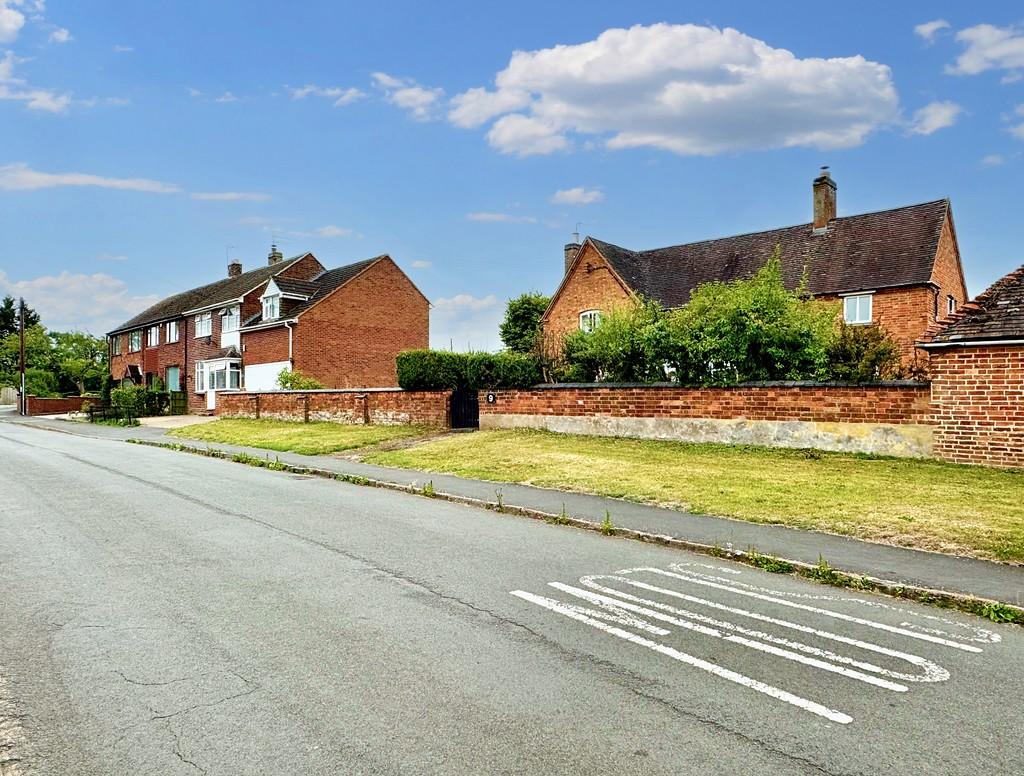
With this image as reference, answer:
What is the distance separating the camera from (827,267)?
30719mm

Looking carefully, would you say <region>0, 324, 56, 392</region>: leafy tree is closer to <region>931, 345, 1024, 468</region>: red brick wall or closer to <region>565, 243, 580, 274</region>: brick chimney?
<region>565, 243, 580, 274</region>: brick chimney

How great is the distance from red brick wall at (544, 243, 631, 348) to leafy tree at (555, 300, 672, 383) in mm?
14025

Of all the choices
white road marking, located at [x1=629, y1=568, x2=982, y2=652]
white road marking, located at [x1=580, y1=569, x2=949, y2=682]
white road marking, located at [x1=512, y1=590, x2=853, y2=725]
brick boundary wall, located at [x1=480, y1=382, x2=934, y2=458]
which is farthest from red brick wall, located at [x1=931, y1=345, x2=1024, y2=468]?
white road marking, located at [x1=512, y1=590, x2=853, y2=725]

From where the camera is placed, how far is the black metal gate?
77.1 feet

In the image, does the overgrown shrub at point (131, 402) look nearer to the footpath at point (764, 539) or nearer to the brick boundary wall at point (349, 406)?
the brick boundary wall at point (349, 406)

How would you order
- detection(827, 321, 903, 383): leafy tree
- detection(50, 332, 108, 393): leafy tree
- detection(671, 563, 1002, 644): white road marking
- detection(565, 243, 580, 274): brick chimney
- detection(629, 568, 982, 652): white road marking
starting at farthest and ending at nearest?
detection(50, 332, 108, 393): leafy tree
detection(565, 243, 580, 274): brick chimney
detection(827, 321, 903, 383): leafy tree
detection(671, 563, 1002, 644): white road marking
detection(629, 568, 982, 652): white road marking

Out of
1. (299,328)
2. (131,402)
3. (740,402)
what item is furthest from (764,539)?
Answer: (131,402)

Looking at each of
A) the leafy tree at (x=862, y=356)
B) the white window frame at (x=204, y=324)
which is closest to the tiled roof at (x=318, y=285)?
the white window frame at (x=204, y=324)

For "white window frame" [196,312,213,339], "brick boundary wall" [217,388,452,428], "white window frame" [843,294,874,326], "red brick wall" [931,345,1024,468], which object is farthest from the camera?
"white window frame" [196,312,213,339]

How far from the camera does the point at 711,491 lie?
1146 cm

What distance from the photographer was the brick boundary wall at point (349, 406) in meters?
23.8

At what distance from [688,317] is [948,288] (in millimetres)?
18112

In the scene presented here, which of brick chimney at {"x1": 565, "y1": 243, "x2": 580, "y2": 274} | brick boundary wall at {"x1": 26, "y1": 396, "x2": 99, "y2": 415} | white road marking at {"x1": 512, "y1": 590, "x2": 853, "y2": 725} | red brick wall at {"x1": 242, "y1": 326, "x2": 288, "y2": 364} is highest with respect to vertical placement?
brick chimney at {"x1": 565, "y1": 243, "x2": 580, "y2": 274}

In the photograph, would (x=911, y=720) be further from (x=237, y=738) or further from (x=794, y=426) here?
(x=794, y=426)
